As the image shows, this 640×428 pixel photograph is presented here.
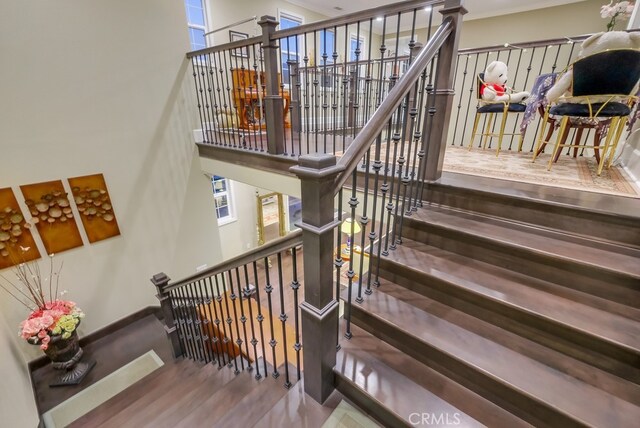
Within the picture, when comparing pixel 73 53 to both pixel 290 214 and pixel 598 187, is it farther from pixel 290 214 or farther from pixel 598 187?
pixel 290 214

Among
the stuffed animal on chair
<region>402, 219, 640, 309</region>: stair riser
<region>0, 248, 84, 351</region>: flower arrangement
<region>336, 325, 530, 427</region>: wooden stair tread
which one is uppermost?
the stuffed animal on chair

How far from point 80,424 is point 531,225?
3653 mm

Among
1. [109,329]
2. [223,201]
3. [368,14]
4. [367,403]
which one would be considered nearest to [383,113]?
[368,14]

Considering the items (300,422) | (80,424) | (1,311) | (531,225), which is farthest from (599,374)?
(1,311)

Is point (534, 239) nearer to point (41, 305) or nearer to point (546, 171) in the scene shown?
point (546, 171)

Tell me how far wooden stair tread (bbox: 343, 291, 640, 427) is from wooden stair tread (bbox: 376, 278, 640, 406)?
1.1 inches

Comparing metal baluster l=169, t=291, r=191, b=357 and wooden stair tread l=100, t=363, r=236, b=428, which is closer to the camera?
wooden stair tread l=100, t=363, r=236, b=428

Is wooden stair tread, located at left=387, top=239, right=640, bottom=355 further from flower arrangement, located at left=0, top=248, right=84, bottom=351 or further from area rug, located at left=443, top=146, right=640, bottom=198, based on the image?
flower arrangement, located at left=0, top=248, right=84, bottom=351

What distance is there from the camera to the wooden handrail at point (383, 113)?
1.06m

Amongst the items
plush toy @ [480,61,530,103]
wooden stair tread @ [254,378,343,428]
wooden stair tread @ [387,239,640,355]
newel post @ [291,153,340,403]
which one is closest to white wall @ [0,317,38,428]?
wooden stair tread @ [254,378,343,428]

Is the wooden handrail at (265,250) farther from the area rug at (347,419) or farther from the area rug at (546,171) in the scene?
the area rug at (546,171)

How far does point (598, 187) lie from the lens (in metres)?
1.80

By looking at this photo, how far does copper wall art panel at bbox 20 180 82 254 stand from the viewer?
267 cm

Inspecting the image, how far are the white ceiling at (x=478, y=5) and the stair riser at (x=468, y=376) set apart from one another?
6668 mm
